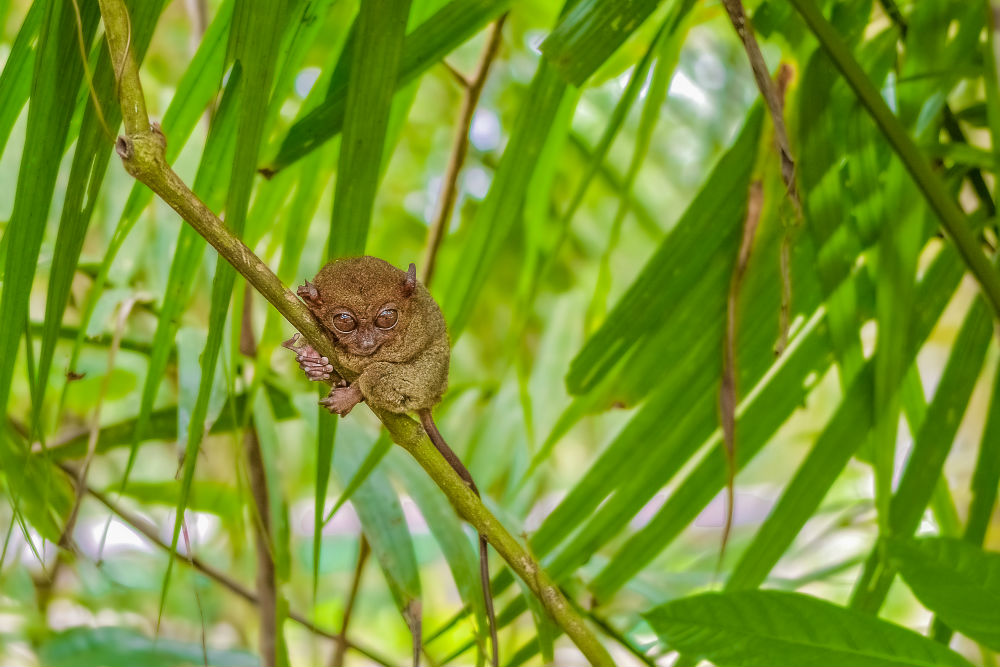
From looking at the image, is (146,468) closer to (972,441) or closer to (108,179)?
(108,179)

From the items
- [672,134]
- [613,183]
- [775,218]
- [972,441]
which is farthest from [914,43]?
[672,134]

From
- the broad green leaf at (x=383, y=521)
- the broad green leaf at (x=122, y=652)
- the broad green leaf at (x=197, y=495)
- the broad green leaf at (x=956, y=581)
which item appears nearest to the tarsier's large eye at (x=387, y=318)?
the broad green leaf at (x=383, y=521)

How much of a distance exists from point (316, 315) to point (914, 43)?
3.61 feet

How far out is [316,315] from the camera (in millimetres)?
998

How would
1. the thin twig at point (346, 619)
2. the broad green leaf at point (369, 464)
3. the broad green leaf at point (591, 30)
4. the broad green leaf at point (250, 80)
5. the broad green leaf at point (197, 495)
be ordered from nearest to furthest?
the broad green leaf at point (250, 80) → the broad green leaf at point (591, 30) → the broad green leaf at point (369, 464) → the thin twig at point (346, 619) → the broad green leaf at point (197, 495)

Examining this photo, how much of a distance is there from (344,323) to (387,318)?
0.05m

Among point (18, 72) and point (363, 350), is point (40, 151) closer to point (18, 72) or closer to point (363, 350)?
point (18, 72)

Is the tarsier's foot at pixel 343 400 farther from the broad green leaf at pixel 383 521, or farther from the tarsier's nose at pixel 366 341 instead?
the broad green leaf at pixel 383 521

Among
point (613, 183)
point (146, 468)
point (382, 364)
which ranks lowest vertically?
point (382, 364)

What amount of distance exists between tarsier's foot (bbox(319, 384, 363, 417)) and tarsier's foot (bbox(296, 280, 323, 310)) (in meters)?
0.11

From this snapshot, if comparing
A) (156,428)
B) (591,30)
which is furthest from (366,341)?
(156,428)

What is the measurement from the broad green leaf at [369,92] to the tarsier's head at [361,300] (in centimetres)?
14

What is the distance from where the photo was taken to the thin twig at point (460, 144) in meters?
2.02

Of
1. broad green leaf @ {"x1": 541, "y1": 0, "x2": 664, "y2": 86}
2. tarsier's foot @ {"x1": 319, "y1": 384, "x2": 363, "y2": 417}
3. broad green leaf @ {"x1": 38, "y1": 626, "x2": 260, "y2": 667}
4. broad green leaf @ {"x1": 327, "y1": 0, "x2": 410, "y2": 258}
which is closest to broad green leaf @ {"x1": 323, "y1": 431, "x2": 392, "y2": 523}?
tarsier's foot @ {"x1": 319, "y1": 384, "x2": 363, "y2": 417}
